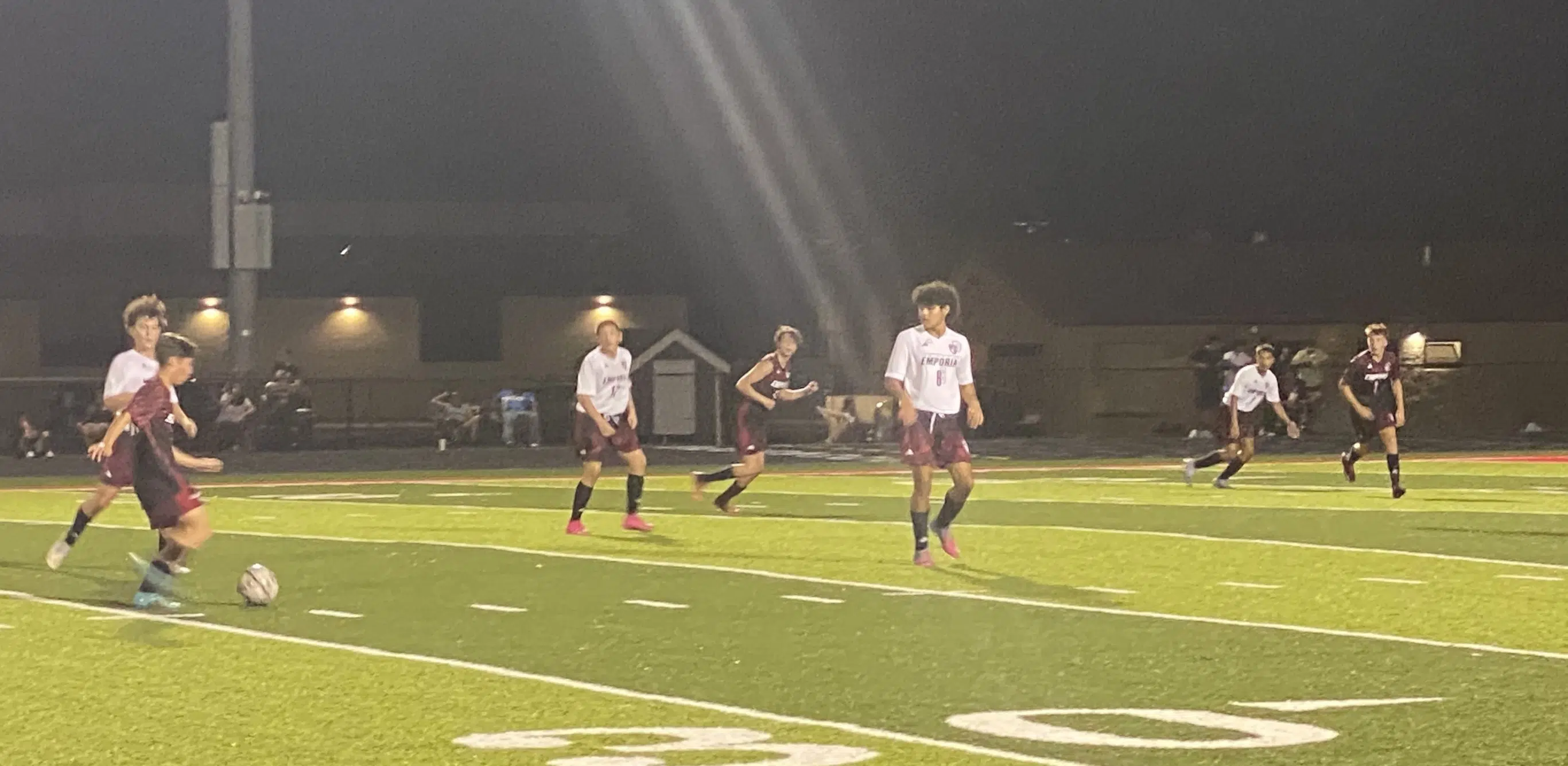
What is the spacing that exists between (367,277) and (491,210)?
6.32m

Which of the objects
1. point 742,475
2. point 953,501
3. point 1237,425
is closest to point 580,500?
point 742,475

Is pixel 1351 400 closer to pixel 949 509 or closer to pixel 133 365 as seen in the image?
pixel 949 509

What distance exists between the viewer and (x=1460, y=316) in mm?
57438

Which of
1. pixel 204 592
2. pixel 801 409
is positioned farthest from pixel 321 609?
pixel 801 409

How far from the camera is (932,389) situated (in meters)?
15.2

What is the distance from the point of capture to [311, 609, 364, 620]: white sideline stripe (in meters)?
12.4

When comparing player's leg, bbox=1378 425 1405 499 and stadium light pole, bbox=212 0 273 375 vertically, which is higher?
stadium light pole, bbox=212 0 273 375

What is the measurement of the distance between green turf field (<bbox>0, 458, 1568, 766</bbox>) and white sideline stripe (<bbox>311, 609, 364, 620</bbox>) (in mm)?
41

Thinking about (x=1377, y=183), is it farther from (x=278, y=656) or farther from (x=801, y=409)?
(x=278, y=656)

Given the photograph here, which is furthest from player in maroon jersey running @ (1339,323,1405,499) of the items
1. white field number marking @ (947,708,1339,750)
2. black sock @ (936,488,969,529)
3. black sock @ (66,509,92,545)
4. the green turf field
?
white field number marking @ (947,708,1339,750)

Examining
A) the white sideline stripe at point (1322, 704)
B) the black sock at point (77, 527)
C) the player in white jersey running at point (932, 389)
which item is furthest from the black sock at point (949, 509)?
the white sideline stripe at point (1322, 704)

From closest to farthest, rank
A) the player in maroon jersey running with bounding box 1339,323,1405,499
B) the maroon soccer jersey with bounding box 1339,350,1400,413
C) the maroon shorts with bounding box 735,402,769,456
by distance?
the maroon shorts with bounding box 735,402,769,456 < the player in maroon jersey running with bounding box 1339,323,1405,499 < the maroon soccer jersey with bounding box 1339,350,1400,413

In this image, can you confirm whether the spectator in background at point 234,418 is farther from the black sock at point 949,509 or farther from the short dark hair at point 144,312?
the short dark hair at point 144,312

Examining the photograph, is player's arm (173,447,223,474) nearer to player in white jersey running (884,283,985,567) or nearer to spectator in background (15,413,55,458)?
player in white jersey running (884,283,985,567)
